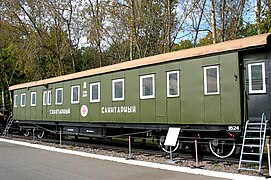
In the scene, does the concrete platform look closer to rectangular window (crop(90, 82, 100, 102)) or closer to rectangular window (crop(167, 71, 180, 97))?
rectangular window (crop(167, 71, 180, 97))

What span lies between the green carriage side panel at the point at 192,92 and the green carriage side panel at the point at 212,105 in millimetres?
157

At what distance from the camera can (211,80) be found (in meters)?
11.1

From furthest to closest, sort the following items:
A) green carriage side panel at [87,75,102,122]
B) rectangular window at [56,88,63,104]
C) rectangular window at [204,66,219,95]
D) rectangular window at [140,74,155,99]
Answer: rectangular window at [56,88,63,104], green carriage side panel at [87,75,102,122], rectangular window at [140,74,155,99], rectangular window at [204,66,219,95]

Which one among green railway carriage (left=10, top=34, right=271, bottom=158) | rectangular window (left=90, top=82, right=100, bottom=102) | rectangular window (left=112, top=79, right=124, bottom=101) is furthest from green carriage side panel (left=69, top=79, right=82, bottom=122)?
rectangular window (left=112, top=79, right=124, bottom=101)

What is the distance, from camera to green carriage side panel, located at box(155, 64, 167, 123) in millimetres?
12493

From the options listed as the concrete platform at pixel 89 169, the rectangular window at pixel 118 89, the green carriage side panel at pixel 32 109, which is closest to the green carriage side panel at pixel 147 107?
the rectangular window at pixel 118 89

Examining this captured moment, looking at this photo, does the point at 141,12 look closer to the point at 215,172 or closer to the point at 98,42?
the point at 98,42

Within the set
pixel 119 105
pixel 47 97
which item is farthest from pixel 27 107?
pixel 119 105

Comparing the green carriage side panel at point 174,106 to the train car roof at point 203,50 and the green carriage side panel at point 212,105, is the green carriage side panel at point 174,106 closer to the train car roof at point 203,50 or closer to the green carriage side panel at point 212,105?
the train car roof at point 203,50

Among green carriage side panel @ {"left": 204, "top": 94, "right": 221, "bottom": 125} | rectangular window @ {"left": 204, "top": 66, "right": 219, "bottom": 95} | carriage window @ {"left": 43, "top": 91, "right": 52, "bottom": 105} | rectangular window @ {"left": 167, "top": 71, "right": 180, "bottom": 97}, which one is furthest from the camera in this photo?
carriage window @ {"left": 43, "top": 91, "right": 52, "bottom": 105}

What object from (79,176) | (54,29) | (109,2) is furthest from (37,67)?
(79,176)

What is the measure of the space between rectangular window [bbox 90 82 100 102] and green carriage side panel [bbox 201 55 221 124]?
598 cm

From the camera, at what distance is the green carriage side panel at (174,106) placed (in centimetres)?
1197

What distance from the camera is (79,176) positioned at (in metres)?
9.30
